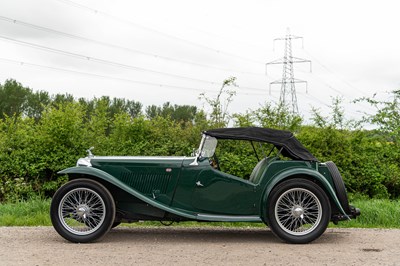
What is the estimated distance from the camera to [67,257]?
6613 mm

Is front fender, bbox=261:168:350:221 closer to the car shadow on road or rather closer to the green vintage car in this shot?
the green vintage car

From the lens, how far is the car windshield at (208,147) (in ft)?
26.0

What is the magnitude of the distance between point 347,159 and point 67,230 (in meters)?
7.03

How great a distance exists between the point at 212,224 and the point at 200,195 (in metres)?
1.94

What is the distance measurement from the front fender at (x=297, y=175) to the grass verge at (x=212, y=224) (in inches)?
67.4

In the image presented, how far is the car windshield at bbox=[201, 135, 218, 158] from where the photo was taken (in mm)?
7923

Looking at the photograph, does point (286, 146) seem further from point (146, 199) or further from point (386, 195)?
point (386, 195)

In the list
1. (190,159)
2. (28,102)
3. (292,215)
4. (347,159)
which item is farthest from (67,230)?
(28,102)

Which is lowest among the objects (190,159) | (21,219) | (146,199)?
(21,219)

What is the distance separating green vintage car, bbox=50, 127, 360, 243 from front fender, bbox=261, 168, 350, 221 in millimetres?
14

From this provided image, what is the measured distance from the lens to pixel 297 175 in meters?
7.84

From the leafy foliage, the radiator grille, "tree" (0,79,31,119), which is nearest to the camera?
the radiator grille

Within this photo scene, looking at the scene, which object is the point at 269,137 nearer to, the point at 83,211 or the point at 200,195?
the point at 200,195

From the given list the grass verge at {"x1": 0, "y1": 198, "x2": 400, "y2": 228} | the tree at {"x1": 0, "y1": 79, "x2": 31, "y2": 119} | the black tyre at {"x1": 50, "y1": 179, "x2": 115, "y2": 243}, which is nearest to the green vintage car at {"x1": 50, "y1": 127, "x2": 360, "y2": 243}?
the black tyre at {"x1": 50, "y1": 179, "x2": 115, "y2": 243}
